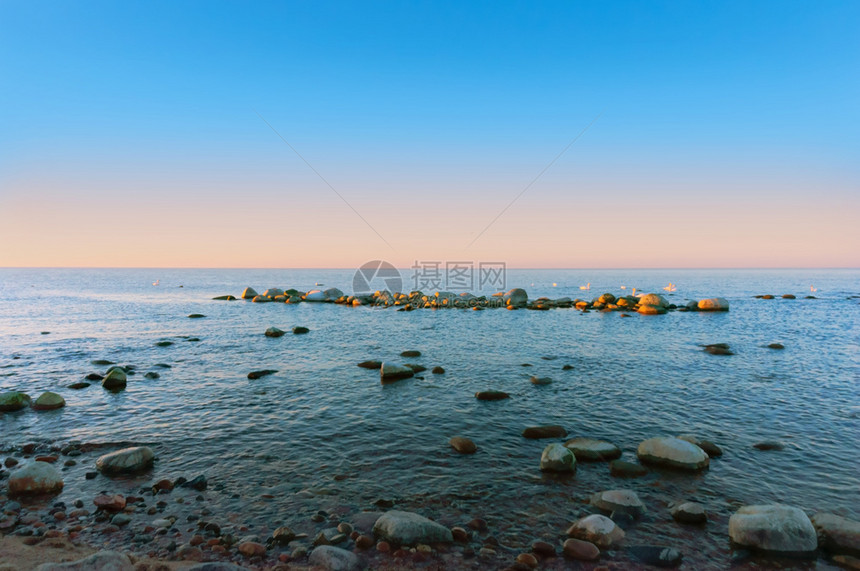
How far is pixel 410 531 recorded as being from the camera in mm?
8031

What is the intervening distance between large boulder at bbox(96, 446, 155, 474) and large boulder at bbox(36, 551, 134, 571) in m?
4.68

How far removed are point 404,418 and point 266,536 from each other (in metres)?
7.54

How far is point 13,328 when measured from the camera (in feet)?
121

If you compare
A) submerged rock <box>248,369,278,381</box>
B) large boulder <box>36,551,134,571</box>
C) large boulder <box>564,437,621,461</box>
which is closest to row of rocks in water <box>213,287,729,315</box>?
submerged rock <box>248,369,278,381</box>

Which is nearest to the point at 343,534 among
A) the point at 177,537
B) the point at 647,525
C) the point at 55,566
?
the point at 177,537

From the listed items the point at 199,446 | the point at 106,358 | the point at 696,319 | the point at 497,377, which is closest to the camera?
the point at 199,446

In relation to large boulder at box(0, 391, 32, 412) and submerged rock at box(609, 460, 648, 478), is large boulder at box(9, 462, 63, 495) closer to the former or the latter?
large boulder at box(0, 391, 32, 412)

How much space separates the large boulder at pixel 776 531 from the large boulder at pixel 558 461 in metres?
3.70

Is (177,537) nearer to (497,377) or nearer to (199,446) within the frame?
(199,446)

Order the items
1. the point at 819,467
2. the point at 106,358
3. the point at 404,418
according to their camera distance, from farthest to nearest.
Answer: the point at 106,358 → the point at 404,418 → the point at 819,467

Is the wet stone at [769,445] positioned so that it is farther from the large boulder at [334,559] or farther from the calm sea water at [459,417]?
the large boulder at [334,559]

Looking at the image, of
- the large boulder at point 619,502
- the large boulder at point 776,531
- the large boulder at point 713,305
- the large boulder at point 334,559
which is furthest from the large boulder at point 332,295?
the large boulder at point 776,531

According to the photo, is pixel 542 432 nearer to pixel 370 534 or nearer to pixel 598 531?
pixel 598 531

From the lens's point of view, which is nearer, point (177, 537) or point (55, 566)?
point (55, 566)
